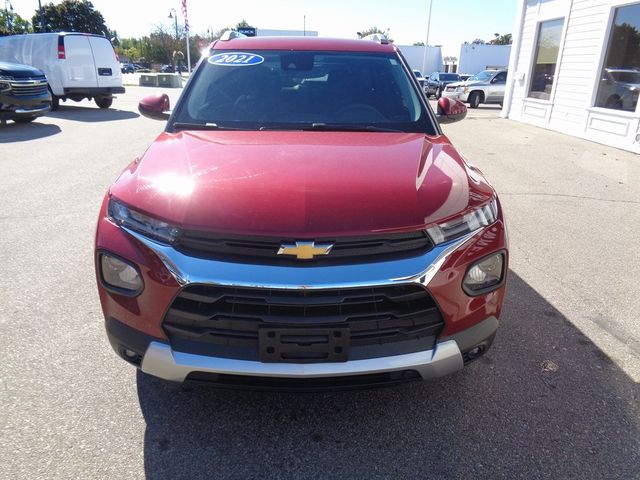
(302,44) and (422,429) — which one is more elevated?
(302,44)

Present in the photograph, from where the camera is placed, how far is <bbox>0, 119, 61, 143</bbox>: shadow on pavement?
10.2 m

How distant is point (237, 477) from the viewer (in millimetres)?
2000

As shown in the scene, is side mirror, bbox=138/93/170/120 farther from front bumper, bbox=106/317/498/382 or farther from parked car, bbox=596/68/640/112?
parked car, bbox=596/68/640/112

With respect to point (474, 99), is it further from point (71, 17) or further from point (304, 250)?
point (71, 17)

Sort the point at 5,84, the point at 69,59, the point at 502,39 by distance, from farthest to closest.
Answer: the point at 502,39, the point at 69,59, the point at 5,84

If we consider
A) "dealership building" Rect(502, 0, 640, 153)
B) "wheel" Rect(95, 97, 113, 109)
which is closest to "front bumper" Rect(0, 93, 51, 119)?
"wheel" Rect(95, 97, 113, 109)

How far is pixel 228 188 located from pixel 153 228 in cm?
35

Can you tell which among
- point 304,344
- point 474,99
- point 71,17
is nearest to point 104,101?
point 474,99

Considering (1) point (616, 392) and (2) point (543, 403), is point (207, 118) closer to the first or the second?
(2) point (543, 403)

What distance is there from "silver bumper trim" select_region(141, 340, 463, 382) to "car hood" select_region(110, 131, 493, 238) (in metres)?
0.52

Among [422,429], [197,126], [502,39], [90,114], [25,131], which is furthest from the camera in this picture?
[502,39]

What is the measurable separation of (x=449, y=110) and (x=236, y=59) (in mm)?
1731

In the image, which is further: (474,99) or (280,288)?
(474,99)

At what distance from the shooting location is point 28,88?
11188 millimetres
